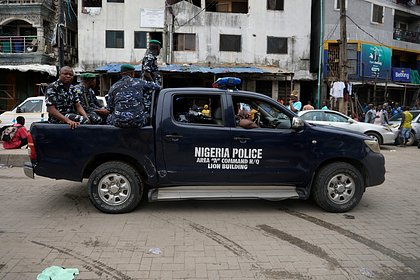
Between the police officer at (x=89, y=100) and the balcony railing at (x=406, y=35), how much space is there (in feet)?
96.0

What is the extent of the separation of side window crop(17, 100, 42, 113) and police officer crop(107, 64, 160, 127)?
8695mm

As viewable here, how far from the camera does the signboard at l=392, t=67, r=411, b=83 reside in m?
27.2

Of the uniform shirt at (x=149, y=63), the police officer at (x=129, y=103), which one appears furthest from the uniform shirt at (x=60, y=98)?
the uniform shirt at (x=149, y=63)

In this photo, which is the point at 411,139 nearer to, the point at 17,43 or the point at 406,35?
the point at 406,35

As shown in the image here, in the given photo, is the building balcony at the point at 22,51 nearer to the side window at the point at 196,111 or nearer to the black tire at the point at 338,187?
the side window at the point at 196,111

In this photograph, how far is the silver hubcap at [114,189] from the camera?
5152mm

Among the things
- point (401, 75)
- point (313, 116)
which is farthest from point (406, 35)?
point (313, 116)

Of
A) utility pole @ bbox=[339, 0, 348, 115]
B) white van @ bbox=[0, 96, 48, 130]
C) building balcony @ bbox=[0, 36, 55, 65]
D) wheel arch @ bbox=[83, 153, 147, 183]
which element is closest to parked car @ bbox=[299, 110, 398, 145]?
utility pole @ bbox=[339, 0, 348, 115]

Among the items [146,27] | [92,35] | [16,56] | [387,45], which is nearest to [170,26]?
[146,27]

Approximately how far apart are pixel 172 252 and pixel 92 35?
75.7 ft

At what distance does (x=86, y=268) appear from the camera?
11.7 ft

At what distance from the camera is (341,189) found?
5398mm

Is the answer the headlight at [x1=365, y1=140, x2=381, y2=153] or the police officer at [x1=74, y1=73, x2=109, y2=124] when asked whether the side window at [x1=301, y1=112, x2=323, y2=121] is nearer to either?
the headlight at [x1=365, y1=140, x2=381, y2=153]

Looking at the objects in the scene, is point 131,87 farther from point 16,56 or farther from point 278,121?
point 16,56
